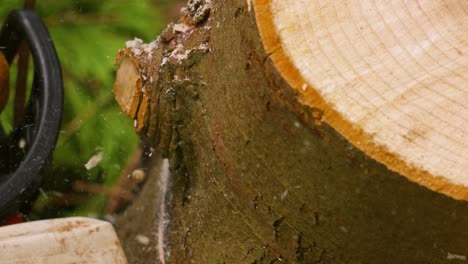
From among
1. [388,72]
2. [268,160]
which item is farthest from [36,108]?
[388,72]

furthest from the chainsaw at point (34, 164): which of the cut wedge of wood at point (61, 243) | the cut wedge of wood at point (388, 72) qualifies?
the cut wedge of wood at point (388, 72)

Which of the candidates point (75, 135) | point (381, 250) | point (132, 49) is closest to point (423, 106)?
point (381, 250)

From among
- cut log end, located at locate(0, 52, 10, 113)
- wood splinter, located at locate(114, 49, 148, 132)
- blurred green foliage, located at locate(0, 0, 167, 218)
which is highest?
cut log end, located at locate(0, 52, 10, 113)

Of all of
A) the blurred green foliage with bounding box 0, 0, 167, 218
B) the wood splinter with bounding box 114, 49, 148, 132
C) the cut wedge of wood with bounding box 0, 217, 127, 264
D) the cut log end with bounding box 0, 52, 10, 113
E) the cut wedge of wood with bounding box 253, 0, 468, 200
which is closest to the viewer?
the cut wedge of wood with bounding box 253, 0, 468, 200

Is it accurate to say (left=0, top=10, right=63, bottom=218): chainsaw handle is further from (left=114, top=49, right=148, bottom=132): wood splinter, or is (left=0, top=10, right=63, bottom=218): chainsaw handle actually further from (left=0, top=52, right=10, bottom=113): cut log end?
(left=114, top=49, right=148, bottom=132): wood splinter

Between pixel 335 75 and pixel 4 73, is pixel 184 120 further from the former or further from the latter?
pixel 4 73

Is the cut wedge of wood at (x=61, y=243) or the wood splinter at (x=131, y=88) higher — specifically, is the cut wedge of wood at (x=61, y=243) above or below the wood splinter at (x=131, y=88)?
below

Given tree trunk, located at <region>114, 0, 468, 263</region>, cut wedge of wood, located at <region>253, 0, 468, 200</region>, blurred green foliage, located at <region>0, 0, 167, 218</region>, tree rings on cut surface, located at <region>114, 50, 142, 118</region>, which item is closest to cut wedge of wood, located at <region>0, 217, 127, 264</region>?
tree trunk, located at <region>114, 0, 468, 263</region>

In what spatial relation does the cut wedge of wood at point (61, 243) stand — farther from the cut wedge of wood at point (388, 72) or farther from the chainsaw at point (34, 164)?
the cut wedge of wood at point (388, 72)
